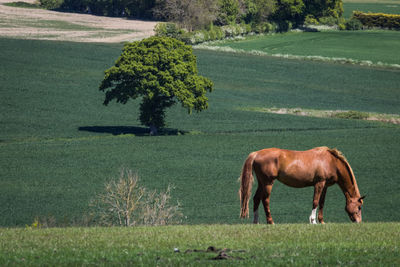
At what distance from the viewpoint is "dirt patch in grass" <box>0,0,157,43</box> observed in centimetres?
10962

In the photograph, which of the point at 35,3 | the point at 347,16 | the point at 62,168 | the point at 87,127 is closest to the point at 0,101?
the point at 87,127

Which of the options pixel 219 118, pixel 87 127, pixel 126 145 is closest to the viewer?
pixel 126 145

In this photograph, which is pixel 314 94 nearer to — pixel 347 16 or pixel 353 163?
pixel 353 163

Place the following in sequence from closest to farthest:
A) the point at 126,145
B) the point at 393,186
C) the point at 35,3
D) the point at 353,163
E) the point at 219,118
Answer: the point at 393,186
the point at 353,163
the point at 126,145
the point at 219,118
the point at 35,3

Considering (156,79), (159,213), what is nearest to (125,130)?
(156,79)

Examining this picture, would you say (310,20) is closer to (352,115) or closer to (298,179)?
(352,115)

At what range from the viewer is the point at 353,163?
46.4m

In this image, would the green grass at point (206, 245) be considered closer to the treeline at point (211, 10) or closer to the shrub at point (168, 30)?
the shrub at point (168, 30)

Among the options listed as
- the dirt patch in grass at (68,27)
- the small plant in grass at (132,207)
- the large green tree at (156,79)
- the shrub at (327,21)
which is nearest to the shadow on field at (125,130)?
the large green tree at (156,79)

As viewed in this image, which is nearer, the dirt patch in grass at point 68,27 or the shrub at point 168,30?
the shrub at point 168,30

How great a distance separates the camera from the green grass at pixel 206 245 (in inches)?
517

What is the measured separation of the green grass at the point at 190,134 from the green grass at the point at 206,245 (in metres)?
14.3

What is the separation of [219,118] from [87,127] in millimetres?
13575

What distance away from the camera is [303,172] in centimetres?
2002
